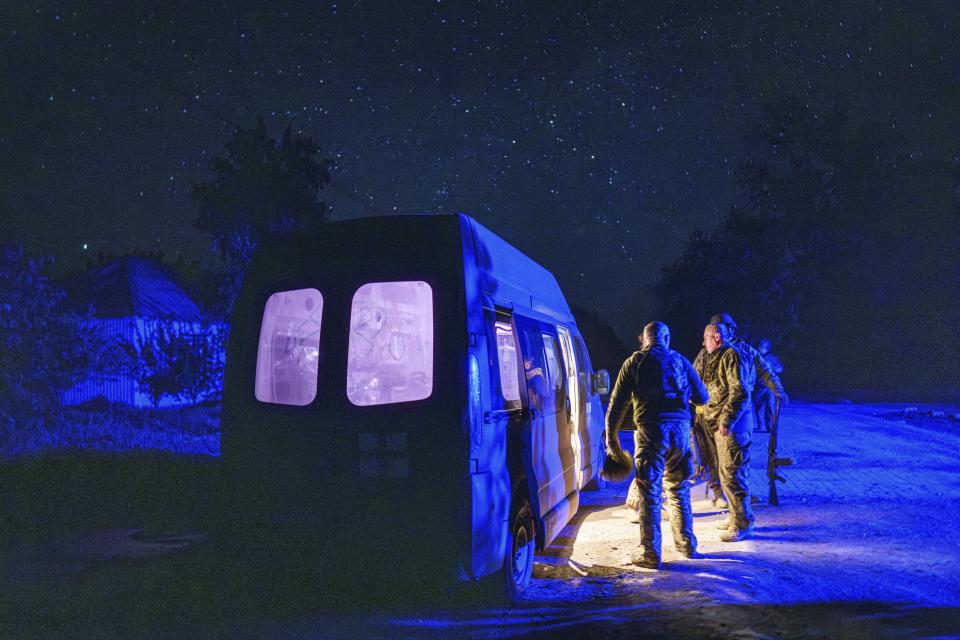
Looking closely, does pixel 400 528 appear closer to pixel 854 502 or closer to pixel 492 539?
pixel 492 539

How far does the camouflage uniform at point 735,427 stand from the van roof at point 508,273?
1.75 meters

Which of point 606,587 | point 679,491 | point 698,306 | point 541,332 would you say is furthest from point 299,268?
point 698,306

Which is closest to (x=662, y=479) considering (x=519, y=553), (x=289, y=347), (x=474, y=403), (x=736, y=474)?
(x=736, y=474)

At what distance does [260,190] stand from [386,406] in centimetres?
2977

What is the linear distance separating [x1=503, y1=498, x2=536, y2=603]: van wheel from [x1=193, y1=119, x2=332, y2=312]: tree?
87.4 ft

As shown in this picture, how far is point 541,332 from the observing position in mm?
7359

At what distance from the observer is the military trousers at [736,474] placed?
7652mm

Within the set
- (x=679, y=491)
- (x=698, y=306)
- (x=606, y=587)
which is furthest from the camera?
(x=698, y=306)

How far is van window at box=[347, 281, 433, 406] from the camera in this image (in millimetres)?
5223

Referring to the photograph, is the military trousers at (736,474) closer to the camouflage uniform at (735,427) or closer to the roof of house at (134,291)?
the camouflage uniform at (735,427)

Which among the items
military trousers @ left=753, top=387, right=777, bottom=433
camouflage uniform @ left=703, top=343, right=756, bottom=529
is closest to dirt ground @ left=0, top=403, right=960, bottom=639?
camouflage uniform @ left=703, top=343, right=756, bottom=529

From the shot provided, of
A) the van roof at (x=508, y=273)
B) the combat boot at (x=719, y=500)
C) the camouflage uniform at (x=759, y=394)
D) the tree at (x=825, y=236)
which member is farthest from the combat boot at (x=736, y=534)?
the tree at (x=825, y=236)

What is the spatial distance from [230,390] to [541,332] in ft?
9.35

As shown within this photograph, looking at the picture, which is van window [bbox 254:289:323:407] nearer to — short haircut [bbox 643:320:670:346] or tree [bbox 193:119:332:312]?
short haircut [bbox 643:320:670:346]
